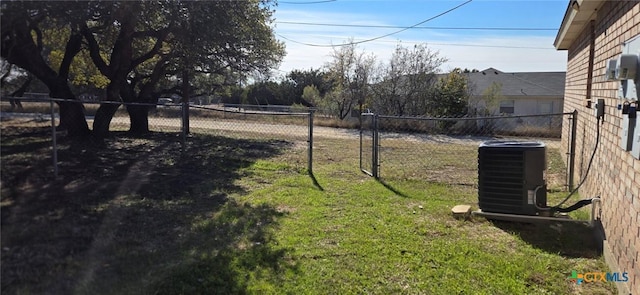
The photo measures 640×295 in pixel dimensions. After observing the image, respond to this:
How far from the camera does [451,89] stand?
21.5 metres

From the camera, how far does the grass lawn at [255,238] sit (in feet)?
10.7

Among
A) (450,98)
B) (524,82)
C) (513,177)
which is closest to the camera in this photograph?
(513,177)

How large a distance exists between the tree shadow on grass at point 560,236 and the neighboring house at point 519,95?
17.8 metres

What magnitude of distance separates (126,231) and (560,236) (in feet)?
15.5

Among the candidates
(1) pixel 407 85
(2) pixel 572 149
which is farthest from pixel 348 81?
(2) pixel 572 149

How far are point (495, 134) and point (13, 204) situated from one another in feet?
60.9

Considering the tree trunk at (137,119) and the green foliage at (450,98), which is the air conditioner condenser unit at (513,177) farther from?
the green foliage at (450,98)

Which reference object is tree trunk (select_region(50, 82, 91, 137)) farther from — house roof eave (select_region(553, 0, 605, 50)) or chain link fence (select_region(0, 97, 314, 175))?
house roof eave (select_region(553, 0, 605, 50))

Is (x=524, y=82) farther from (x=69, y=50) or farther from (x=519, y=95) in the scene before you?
(x=69, y=50)

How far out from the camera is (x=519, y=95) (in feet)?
86.9

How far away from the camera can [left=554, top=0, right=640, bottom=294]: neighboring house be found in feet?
9.80

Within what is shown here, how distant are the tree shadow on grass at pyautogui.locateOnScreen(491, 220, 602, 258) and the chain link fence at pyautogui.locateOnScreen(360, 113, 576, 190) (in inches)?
97.6

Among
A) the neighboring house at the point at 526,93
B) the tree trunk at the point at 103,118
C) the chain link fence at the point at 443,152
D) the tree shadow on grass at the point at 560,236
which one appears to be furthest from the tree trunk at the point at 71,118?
the neighboring house at the point at 526,93
